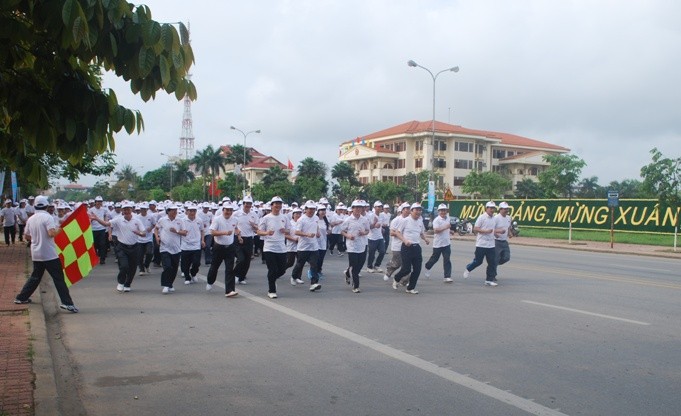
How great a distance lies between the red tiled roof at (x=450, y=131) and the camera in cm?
7431

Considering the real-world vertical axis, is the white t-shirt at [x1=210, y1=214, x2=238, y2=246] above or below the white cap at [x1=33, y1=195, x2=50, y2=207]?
below

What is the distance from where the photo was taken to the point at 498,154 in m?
82.6

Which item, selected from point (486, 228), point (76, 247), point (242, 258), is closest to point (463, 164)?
point (486, 228)

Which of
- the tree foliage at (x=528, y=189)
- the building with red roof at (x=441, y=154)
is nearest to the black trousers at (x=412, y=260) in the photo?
the building with red roof at (x=441, y=154)

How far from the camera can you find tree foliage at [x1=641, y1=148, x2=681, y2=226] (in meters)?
25.0

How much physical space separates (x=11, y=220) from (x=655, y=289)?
863 inches

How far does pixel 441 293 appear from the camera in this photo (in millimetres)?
12188

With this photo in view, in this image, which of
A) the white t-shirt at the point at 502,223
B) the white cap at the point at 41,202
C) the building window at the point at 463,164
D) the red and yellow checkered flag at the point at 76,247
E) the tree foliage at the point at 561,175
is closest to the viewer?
the white cap at the point at 41,202

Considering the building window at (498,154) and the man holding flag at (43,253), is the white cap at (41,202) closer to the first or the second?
the man holding flag at (43,253)

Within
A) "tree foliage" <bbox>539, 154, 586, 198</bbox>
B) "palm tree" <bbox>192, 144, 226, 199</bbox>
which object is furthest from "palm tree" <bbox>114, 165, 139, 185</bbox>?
"tree foliage" <bbox>539, 154, 586, 198</bbox>

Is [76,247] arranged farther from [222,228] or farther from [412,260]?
[412,260]

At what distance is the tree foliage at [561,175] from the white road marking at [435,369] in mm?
52887

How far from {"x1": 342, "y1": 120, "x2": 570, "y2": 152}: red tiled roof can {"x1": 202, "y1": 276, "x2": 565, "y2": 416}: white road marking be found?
6481 cm

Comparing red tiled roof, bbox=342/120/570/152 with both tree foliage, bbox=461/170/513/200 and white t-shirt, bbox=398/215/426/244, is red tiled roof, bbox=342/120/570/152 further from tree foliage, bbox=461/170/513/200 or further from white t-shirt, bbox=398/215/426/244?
white t-shirt, bbox=398/215/426/244
